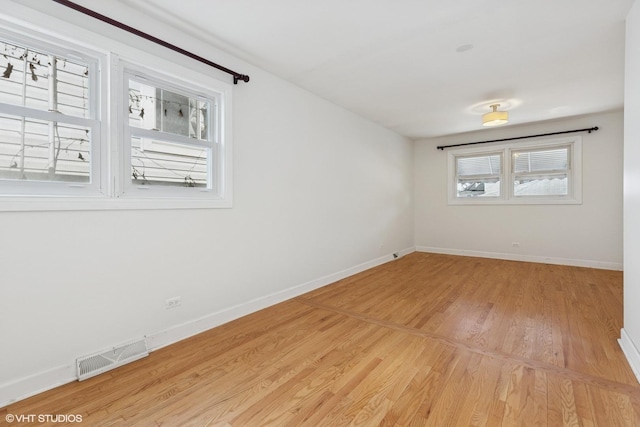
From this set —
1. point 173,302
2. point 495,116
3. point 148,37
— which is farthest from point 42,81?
point 495,116

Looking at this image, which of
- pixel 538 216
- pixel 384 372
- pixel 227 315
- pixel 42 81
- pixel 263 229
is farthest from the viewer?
pixel 538 216

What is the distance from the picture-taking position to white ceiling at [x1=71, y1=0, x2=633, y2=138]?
2.13 m

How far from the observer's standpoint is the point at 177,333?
2.35m

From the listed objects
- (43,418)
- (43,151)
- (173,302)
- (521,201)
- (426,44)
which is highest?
(426,44)

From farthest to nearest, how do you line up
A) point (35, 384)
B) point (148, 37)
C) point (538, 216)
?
point (538, 216), point (148, 37), point (35, 384)

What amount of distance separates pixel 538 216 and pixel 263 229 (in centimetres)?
508

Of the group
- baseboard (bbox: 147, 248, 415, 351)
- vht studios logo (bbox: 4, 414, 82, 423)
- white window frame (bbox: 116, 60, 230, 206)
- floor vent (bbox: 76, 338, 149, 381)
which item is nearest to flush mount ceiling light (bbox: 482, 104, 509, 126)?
baseboard (bbox: 147, 248, 415, 351)

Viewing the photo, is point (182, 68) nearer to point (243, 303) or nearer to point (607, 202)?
point (243, 303)

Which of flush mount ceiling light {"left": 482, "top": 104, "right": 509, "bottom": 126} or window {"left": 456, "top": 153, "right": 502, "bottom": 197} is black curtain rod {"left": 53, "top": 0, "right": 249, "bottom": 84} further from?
window {"left": 456, "top": 153, "right": 502, "bottom": 197}

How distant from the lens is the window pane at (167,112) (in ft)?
7.24

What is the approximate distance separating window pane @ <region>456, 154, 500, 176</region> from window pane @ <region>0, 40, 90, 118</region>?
6.23 m

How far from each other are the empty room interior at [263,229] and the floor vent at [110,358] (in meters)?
0.01

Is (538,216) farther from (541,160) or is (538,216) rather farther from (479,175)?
(479,175)

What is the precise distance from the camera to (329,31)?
7.95 feet
